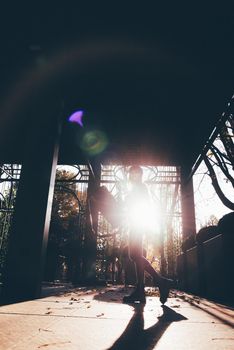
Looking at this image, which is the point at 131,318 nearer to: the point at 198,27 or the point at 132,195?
the point at 132,195

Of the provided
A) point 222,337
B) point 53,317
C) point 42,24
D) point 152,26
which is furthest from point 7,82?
point 222,337

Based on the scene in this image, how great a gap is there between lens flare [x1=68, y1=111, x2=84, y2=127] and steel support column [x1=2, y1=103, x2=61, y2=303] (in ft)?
7.99

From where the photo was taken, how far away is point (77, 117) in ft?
23.4

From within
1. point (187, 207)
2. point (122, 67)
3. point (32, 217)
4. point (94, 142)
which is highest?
point (94, 142)

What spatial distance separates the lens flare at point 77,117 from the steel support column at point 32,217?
2434 millimetres

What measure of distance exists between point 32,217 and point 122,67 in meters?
3.55

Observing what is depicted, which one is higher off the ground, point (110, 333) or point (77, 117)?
point (77, 117)

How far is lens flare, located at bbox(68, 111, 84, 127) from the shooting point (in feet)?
22.5

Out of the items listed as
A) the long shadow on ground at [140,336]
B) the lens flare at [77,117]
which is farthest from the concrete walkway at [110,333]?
the lens flare at [77,117]

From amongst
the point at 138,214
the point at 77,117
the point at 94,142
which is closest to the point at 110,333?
the point at 138,214

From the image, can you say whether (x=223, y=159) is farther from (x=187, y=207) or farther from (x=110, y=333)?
(x=110, y=333)

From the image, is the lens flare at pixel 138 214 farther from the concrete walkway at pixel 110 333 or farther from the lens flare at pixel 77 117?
the lens flare at pixel 77 117

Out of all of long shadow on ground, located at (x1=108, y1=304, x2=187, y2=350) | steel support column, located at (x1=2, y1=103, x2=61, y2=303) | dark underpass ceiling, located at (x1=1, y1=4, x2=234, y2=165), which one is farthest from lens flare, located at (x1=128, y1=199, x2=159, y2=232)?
dark underpass ceiling, located at (x1=1, y1=4, x2=234, y2=165)

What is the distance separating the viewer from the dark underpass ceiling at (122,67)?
4.00 meters
